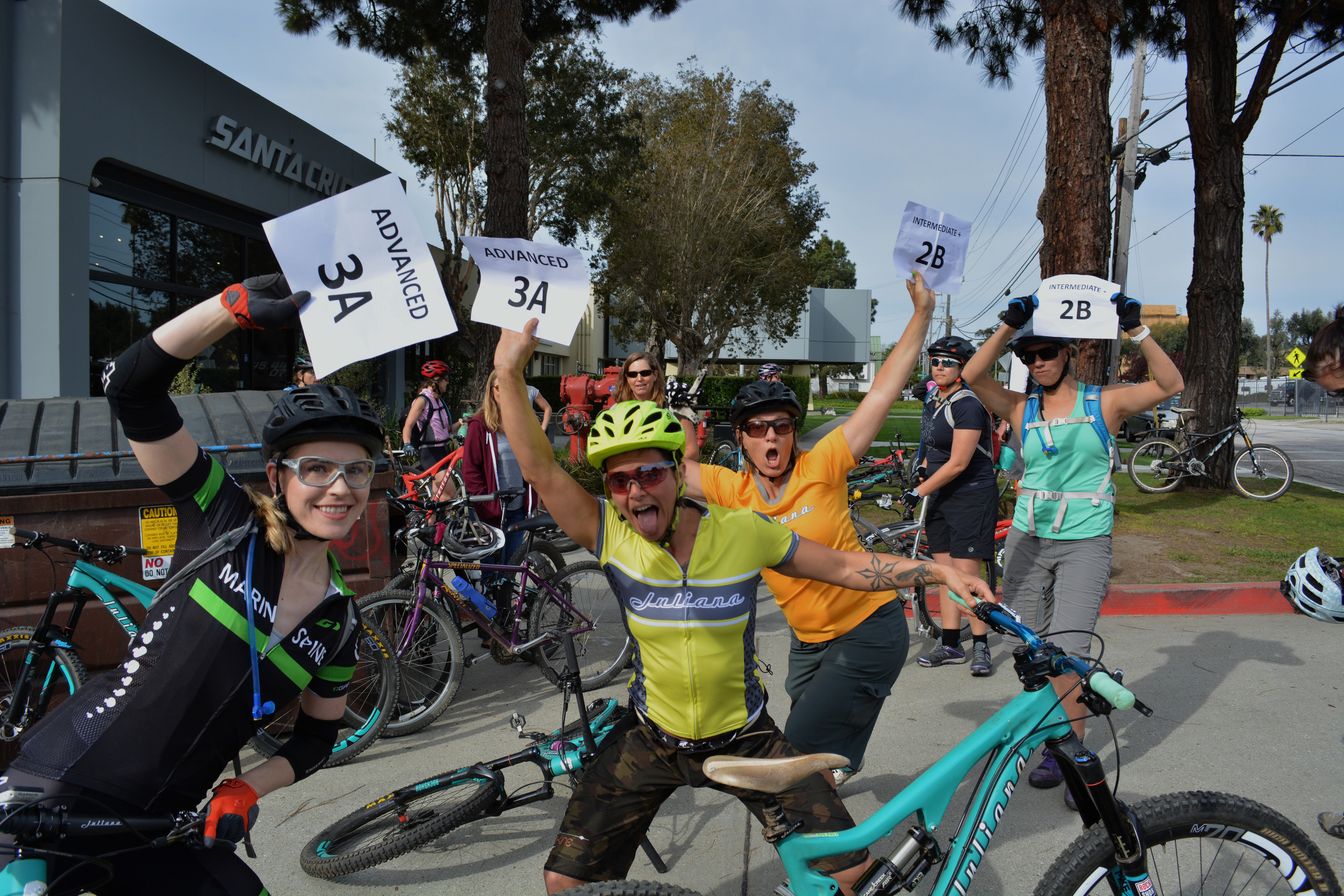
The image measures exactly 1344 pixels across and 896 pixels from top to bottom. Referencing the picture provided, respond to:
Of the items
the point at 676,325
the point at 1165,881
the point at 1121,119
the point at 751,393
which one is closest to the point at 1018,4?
the point at 1121,119

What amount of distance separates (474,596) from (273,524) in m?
3.04

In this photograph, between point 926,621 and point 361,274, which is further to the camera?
point 926,621

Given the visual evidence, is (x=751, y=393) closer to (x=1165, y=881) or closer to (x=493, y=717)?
(x=1165, y=881)

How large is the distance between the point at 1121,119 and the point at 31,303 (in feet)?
73.2

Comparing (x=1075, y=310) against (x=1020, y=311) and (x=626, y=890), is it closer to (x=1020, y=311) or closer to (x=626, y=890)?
(x=1020, y=311)

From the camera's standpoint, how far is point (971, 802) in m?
2.13

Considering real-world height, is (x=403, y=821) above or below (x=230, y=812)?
below

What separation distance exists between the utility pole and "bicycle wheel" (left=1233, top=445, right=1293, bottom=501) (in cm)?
277

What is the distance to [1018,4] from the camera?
53.2ft

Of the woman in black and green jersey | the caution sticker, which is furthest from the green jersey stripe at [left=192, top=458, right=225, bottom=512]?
the caution sticker

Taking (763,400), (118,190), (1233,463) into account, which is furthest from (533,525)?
(1233,463)

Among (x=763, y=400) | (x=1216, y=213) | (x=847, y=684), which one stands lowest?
(x=847, y=684)

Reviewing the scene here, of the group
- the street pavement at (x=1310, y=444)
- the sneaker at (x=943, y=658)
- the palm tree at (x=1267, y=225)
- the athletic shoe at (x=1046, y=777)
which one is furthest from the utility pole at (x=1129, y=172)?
the palm tree at (x=1267, y=225)

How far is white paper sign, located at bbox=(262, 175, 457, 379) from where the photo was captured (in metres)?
2.31
